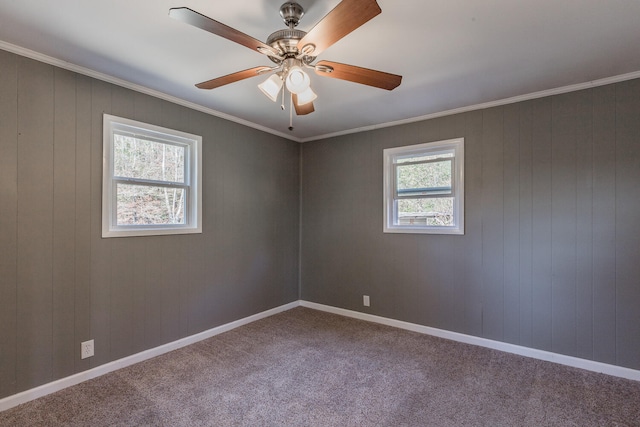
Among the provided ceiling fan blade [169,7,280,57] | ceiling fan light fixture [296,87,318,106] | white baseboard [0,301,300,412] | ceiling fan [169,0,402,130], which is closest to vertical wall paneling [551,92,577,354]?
ceiling fan [169,0,402,130]

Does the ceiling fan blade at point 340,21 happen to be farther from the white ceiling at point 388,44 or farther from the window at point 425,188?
the window at point 425,188

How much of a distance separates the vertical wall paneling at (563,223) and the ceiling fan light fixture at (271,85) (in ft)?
8.19

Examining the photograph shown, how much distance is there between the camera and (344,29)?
1.45m

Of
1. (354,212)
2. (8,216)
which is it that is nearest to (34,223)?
(8,216)

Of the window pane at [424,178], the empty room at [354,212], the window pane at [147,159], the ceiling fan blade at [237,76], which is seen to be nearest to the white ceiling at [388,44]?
the empty room at [354,212]

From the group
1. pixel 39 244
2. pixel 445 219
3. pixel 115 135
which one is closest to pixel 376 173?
pixel 445 219

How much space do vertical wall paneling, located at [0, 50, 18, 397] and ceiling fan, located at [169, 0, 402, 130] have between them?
1.32m

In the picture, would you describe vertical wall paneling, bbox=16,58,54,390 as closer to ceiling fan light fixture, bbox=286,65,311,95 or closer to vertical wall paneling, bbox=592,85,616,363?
ceiling fan light fixture, bbox=286,65,311,95

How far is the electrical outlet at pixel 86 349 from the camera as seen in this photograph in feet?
8.20

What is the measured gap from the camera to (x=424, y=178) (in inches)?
143

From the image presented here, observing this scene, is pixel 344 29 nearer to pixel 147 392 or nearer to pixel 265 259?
pixel 147 392

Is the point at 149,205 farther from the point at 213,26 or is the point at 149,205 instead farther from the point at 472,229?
the point at 472,229

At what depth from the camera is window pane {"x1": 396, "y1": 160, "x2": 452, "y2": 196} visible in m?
3.49

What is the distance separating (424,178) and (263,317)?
256 centimetres
